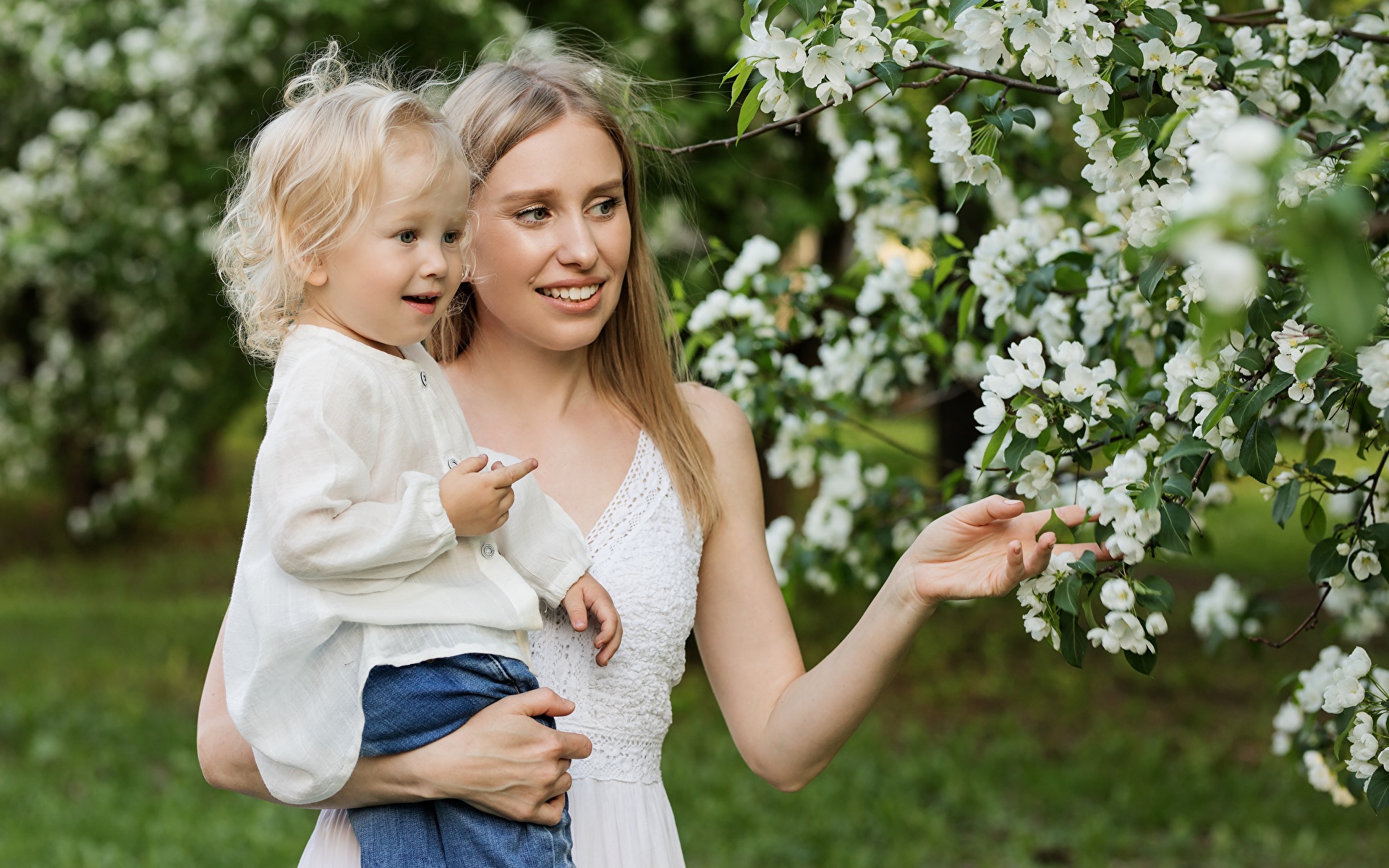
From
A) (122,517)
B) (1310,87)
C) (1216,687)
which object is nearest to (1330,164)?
(1310,87)

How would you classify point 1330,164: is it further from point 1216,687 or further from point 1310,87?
point 1216,687

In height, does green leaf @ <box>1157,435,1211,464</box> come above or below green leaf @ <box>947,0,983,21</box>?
below

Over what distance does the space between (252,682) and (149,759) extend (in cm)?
553

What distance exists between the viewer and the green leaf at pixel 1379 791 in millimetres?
1795

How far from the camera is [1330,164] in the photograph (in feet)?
5.29

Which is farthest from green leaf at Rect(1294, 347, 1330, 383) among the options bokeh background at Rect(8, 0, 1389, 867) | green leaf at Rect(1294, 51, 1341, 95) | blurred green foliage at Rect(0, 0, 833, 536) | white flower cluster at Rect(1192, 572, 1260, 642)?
blurred green foliage at Rect(0, 0, 833, 536)

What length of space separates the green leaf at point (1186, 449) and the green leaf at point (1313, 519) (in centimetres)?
41

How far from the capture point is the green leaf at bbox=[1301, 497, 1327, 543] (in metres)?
2.00

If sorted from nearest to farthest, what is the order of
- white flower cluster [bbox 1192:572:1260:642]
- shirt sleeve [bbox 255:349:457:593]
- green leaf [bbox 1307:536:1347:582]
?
shirt sleeve [bbox 255:349:457:593] → green leaf [bbox 1307:536:1347:582] → white flower cluster [bbox 1192:572:1260:642]

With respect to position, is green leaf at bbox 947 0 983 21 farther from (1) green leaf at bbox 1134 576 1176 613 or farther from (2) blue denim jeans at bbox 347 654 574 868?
(2) blue denim jeans at bbox 347 654 574 868

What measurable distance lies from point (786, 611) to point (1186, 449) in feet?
2.51

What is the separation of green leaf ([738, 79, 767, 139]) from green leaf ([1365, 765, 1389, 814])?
4.11 feet

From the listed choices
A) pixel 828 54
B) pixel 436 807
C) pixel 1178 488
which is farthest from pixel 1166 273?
pixel 436 807

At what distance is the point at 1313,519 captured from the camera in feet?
6.56
